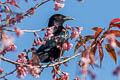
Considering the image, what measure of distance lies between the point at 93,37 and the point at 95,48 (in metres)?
0.18

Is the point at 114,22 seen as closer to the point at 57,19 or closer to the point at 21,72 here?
the point at 21,72

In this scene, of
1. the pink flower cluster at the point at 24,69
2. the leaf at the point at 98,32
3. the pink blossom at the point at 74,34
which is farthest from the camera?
the pink blossom at the point at 74,34

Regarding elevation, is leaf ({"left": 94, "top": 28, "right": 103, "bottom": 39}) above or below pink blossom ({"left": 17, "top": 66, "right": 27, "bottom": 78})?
above

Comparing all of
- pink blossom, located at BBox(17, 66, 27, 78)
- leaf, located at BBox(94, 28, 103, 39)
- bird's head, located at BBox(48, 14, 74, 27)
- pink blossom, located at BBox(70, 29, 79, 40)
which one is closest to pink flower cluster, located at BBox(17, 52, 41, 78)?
pink blossom, located at BBox(17, 66, 27, 78)

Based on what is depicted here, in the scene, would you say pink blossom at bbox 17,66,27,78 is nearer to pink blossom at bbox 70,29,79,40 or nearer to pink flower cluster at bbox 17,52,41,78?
pink flower cluster at bbox 17,52,41,78

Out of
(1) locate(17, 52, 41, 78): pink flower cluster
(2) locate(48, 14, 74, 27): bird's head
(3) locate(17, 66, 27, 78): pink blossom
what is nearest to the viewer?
(1) locate(17, 52, 41, 78): pink flower cluster

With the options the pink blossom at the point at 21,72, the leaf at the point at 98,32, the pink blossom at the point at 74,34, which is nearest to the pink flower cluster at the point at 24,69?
the pink blossom at the point at 21,72

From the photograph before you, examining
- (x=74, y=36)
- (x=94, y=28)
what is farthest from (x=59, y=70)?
(x=94, y=28)

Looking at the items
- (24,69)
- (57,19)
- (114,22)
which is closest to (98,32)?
(114,22)

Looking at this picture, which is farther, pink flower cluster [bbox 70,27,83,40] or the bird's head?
the bird's head

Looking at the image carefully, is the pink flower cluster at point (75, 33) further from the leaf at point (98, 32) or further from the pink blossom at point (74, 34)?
the leaf at point (98, 32)

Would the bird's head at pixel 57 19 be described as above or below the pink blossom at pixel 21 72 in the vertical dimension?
above

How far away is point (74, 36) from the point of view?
3.87 metres

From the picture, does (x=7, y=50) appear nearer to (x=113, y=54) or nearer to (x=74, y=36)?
(x=74, y=36)
